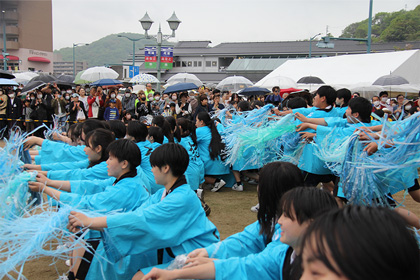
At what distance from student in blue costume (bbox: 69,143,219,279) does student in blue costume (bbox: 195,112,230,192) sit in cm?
397

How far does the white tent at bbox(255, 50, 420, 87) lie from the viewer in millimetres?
13516

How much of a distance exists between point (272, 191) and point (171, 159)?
2.89 feet

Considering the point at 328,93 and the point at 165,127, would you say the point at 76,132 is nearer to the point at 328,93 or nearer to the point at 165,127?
the point at 165,127

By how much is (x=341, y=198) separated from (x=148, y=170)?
2524mm

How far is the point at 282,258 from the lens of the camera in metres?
2.06

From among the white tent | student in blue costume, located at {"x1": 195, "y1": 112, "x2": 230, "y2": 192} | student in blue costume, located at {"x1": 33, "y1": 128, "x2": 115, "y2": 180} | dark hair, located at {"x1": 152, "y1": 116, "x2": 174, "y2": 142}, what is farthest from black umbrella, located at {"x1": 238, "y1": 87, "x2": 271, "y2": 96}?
student in blue costume, located at {"x1": 33, "y1": 128, "x2": 115, "y2": 180}

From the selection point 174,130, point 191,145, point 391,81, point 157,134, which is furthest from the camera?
point 391,81

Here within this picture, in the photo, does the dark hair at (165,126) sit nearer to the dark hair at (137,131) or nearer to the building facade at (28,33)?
the dark hair at (137,131)

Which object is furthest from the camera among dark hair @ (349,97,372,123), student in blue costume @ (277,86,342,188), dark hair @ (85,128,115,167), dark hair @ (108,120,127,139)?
dark hair @ (108,120,127,139)

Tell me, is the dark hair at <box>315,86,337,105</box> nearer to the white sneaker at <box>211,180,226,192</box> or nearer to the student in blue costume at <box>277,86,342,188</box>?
the student in blue costume at <box>277,86,342,188</box>

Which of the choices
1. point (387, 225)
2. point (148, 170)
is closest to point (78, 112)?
point (148, 170)

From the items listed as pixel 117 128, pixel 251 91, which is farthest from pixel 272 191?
pixel 251 91

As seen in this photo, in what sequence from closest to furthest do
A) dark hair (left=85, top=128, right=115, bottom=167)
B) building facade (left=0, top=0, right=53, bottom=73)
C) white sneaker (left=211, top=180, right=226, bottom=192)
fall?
1. dark hair (left=85, top=128, right=115, bottom=167)
2. white sneaker (left=211, top=180, right=226, bottom=192)
3. building facade (left=0, top=0, right=53, bottom=73)

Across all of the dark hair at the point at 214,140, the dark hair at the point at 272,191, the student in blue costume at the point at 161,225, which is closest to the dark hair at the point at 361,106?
the dark hair at the point at 272,191
